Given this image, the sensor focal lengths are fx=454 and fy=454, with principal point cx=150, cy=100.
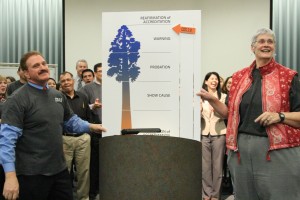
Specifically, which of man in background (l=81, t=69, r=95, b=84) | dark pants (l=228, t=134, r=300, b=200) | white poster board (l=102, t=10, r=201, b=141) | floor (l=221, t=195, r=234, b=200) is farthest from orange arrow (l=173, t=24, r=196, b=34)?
man in background (l=81, t=69, r=95, b=84)

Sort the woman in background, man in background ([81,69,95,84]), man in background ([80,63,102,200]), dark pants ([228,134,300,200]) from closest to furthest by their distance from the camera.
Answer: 1. dark pants ([228,134,300,200])
2. the woman in background
3. man in background ([80,63,102,200])
4. man in background ([81,69,95,84])

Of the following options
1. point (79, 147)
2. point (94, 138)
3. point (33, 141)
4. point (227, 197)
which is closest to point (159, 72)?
point (33, 141)

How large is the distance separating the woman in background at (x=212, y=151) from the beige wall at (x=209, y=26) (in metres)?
2.29

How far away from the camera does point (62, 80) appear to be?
5.22 m

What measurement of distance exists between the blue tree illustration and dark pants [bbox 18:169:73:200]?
2.30 feet

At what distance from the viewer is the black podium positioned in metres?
2.02

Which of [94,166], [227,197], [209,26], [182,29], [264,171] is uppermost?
[209,26]

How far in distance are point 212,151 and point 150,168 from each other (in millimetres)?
3364

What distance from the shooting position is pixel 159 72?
8.50 feet

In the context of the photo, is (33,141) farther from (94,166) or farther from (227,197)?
(227,197)

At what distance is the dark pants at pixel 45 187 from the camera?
2875 mm

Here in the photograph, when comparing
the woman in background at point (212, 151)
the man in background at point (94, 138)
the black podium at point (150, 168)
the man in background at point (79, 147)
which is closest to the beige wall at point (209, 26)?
the man in background at point (94, 138)

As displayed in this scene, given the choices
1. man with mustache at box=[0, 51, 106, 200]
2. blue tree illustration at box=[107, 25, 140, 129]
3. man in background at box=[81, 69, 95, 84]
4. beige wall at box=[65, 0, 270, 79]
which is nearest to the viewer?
blue tree illustration at box=[107, 25, 140, 129]

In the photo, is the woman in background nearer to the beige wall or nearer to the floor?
the floor
